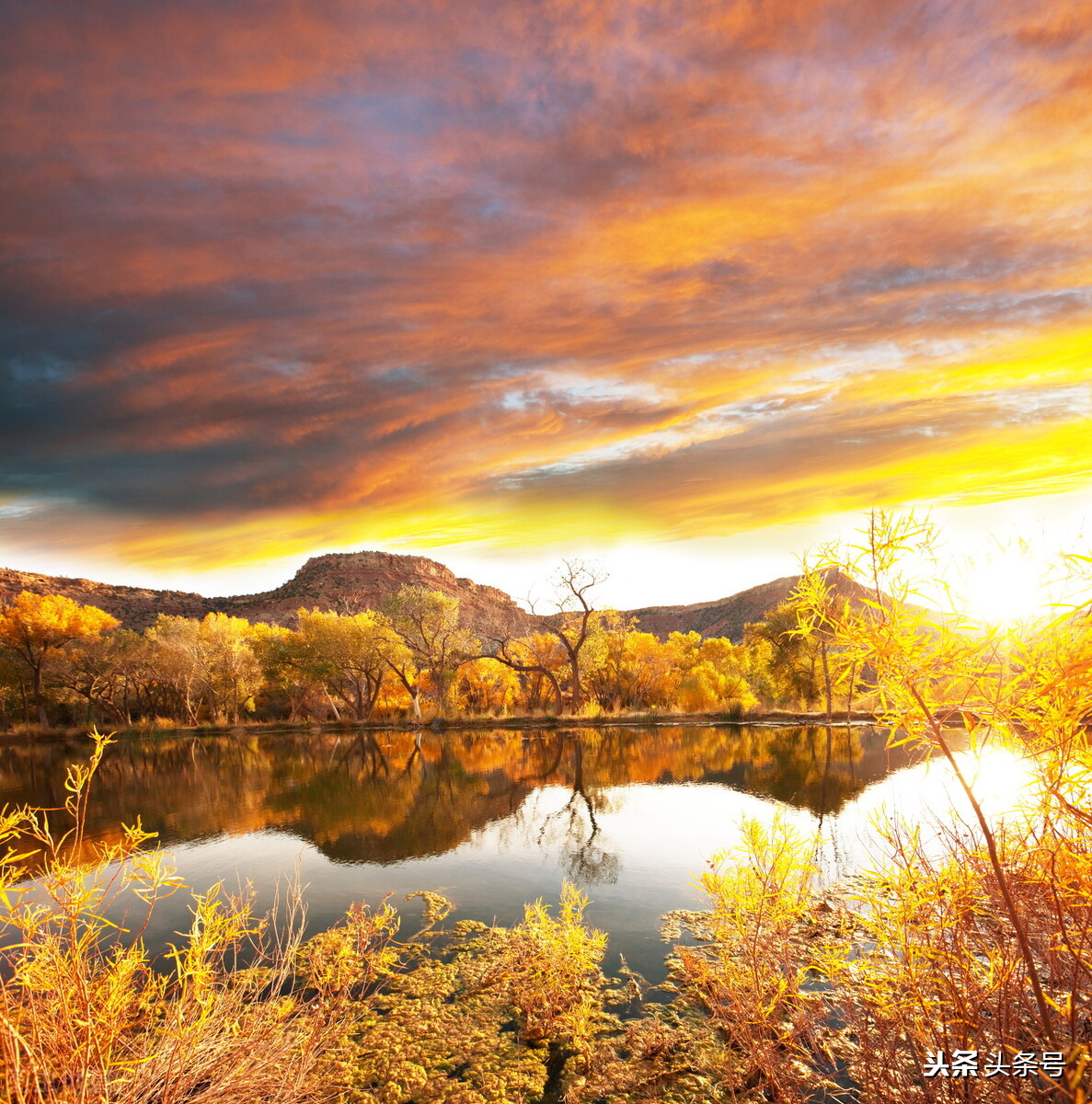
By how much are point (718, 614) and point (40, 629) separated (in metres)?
85.4

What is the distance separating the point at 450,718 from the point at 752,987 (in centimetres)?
3209

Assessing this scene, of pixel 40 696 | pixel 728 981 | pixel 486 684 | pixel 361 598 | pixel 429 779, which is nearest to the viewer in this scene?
pixel 728 981

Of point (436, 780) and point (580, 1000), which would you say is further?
point (436, 780)

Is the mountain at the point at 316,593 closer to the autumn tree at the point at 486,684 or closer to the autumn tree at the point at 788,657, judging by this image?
the autumn tree at the point at 486,684

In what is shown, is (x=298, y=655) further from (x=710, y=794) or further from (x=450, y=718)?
(x=710, y=794)

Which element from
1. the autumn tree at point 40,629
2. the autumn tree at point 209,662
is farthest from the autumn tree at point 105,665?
the autumn tree at point 209,662

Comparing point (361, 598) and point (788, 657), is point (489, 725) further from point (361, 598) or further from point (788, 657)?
point (361, 598)

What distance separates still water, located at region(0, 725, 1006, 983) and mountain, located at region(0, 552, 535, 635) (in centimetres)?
3755

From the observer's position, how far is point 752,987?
6.37m

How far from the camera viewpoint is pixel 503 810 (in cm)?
1750

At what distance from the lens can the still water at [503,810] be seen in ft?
37.5

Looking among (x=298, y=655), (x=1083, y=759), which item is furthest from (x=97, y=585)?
(x=1083, y=759)

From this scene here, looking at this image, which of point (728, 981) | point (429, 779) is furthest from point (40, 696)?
point (728, 981)

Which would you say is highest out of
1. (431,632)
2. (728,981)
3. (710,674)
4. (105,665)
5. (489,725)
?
(431,632)
